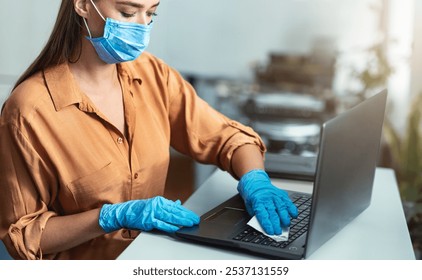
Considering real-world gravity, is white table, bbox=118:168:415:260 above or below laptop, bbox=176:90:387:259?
below

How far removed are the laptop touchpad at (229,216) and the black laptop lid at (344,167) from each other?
0.60 feet

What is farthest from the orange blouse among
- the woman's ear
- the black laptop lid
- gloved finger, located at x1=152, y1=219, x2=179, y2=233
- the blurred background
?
the blurred background

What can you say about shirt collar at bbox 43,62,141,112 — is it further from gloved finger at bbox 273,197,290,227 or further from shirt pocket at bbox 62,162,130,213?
gloved finger at bbox 273,197,290,227

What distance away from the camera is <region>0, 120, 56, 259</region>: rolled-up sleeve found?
1.33 meters

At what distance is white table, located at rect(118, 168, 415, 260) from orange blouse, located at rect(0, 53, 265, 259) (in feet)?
0.43

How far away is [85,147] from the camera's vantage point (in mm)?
1420

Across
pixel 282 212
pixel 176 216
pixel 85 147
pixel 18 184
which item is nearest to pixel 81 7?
pixel 85 147

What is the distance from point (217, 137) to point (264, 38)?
197cm

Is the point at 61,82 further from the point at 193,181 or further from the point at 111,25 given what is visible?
the point at 193,181

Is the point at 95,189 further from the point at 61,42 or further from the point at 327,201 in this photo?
the point at 327,201

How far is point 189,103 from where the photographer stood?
5.47 feet
